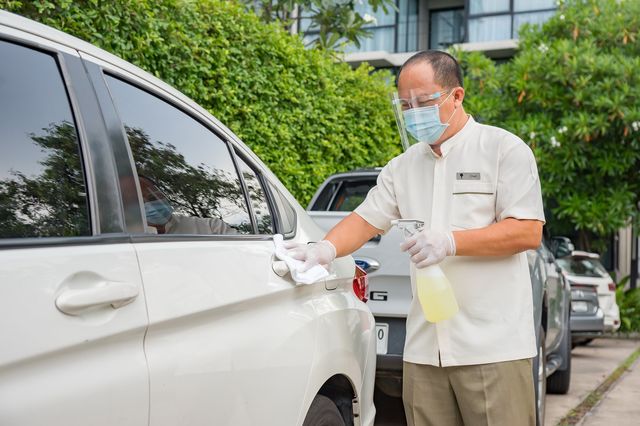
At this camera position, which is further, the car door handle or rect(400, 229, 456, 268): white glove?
rect(400, 229, 456, 268): white glove

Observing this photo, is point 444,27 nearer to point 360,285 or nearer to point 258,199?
point 360,285

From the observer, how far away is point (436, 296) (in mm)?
2709

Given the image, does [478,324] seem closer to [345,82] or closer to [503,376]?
[503,376]

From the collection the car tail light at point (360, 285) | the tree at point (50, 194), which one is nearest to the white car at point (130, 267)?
the tree at point (50, 194)

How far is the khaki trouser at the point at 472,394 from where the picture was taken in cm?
278

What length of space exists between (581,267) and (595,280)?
2.05ft

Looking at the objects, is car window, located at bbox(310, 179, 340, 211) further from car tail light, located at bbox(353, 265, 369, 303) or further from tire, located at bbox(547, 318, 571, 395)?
tire, located at bbox(547, 318, 571, 395)

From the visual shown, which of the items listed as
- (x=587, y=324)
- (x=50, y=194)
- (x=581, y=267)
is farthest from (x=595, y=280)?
(x=50, y=194)

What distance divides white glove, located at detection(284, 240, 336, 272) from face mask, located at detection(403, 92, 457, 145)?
0.52 m

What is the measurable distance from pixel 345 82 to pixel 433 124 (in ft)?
19.0

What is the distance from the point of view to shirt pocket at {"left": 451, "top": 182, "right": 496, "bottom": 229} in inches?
110

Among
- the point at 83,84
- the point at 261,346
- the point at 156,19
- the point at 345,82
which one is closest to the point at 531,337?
the point at 261,346

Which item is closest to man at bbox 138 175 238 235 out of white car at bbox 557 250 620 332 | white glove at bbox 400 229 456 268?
white glove at bbox 400 229 456 268

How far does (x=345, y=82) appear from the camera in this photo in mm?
8562
